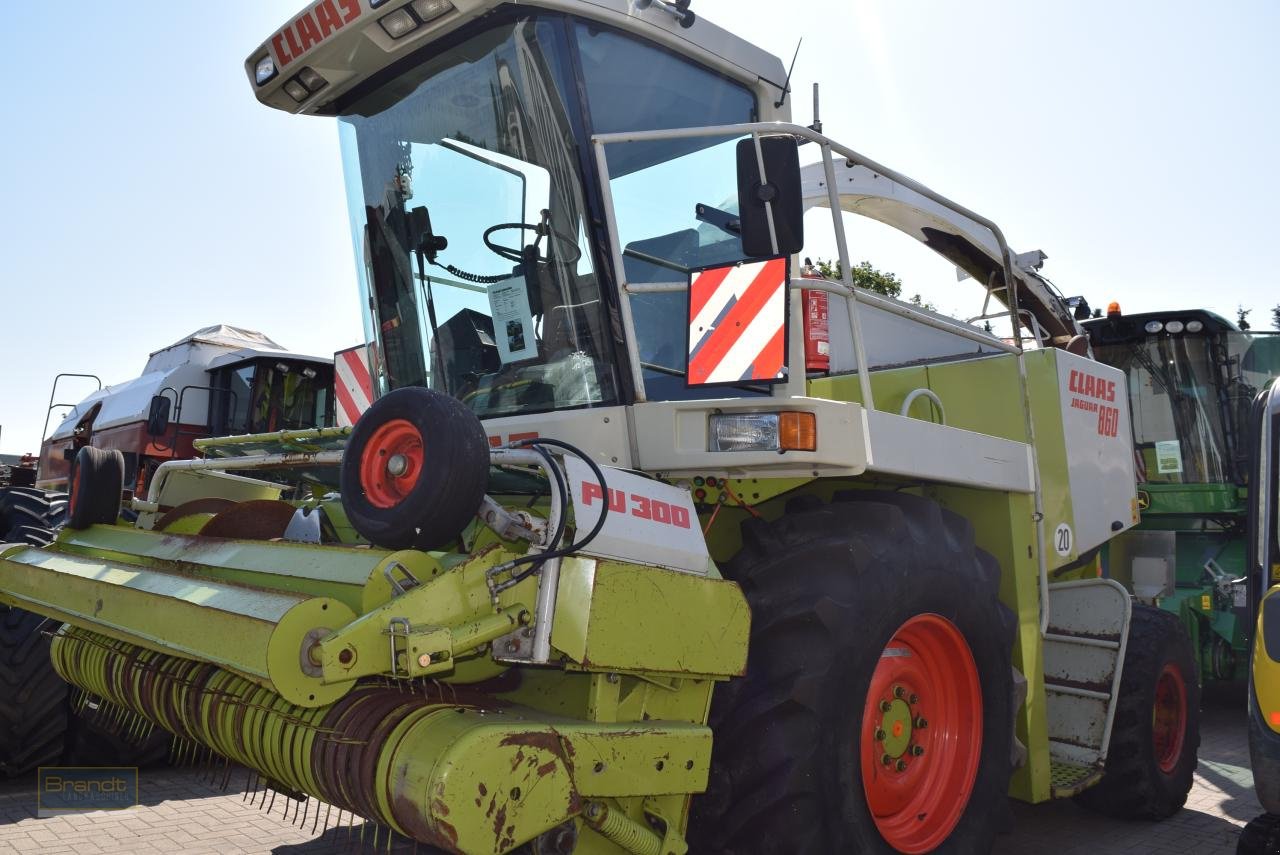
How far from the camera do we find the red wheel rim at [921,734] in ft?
10.2

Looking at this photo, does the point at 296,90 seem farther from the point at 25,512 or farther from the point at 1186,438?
the point at 1186,438

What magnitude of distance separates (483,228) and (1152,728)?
3.54m

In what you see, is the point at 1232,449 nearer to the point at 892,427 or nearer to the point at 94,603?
the point at 892,427

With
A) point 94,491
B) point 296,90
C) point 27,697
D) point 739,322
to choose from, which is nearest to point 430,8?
point 296,90

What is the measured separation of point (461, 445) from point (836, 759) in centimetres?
132

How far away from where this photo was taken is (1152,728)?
14.4 ft

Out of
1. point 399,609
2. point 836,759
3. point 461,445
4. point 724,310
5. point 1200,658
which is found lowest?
point 1200,658

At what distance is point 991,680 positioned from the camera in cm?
338

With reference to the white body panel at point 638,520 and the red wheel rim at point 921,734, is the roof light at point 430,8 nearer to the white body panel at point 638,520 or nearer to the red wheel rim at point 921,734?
the white body panel at point 638,520

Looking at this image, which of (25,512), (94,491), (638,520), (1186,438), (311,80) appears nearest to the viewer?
(638,520)

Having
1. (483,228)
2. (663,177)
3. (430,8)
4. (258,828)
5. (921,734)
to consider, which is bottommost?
(258,828)

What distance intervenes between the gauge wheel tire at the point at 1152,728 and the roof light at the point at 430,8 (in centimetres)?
375

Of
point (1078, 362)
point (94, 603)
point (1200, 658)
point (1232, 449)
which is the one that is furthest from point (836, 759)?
point (1232, 449)

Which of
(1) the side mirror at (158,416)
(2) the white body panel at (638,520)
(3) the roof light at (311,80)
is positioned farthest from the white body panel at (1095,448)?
(1) the side mirror at (158,416)
